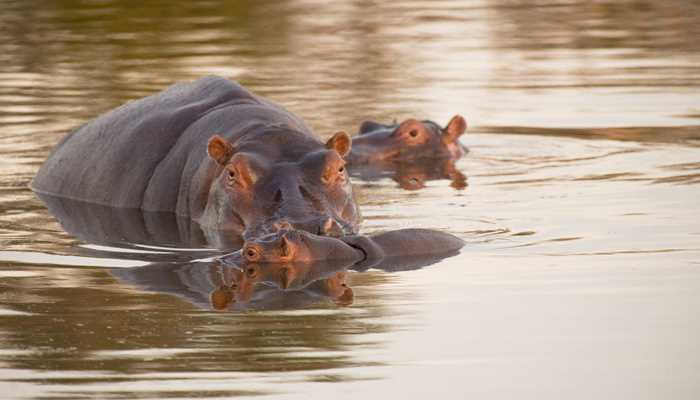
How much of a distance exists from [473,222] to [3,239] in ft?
8.17

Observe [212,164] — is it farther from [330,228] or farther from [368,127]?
[368,127]

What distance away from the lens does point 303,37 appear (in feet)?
73.4

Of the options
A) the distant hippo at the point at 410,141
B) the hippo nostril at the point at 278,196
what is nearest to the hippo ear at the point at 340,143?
the hippo nostril at the point at 278,196

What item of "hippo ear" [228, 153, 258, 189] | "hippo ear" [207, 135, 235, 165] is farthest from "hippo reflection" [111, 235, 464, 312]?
"hippo ear" [207, 135, 235, 165]

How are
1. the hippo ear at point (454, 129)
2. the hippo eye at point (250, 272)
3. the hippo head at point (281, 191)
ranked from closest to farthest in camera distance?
the hippo eye at point (250, 272) < the hippo head at point (281, 191) < the hippo ear at point (454, 129)

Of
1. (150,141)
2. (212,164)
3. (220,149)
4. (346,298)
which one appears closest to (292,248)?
(346,298)

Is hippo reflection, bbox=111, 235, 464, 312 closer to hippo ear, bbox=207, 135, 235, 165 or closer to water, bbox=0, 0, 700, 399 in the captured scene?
water, bbox=0, 0, 700, 399

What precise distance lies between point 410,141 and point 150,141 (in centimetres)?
321

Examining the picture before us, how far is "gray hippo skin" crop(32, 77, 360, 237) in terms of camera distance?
8805 millimetres

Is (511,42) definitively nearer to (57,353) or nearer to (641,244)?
(641,244)

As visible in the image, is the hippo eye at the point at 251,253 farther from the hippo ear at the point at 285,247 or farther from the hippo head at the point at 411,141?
the hippo head at the point at 411,141

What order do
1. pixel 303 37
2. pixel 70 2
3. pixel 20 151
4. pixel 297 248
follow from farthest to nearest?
pixel 70 2 → pixel 303 37 → pixel 20 151 → pixel 297 248

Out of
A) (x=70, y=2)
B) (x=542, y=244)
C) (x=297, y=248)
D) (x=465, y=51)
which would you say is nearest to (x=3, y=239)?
(x=297, y=248)

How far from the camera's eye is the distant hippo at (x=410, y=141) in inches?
525
